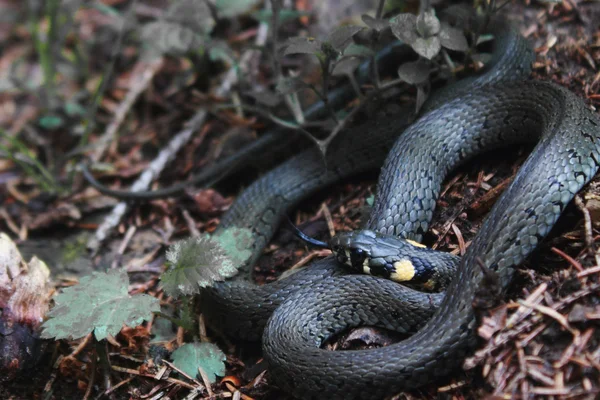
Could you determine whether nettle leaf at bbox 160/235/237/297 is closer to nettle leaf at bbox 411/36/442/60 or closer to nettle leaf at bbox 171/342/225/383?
nettle leaf at bbox 171/342/225/383

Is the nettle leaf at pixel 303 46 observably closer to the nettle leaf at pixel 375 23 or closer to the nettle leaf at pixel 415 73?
the nettle leaf at pixel 375 23

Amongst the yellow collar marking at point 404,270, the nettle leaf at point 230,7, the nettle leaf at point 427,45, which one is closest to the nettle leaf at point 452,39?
the nettle leaf at point 427,45

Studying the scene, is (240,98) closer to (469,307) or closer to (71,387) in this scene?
(71,387)

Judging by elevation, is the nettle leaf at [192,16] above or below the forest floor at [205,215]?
above

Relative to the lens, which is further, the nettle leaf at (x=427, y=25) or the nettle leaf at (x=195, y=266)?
the nettle leaf at (x=427, y=25)

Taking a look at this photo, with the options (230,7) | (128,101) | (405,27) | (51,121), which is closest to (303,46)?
(405,27)

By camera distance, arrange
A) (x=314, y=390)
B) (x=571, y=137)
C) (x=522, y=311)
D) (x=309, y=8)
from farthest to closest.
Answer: (x=309, y=8) < (x=571, y=137) < (x=314, y=390) < (x=522, y=311)

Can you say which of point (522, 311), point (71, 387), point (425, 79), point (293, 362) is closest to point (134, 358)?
point (71, 387)
